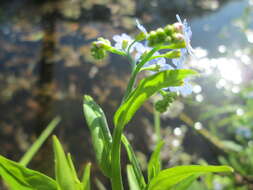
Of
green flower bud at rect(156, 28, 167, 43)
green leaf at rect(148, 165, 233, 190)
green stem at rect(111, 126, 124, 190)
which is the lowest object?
green leaf at rect(148, 165, 233, 190)

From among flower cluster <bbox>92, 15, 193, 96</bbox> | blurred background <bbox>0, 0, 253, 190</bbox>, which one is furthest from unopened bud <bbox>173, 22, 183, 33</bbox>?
blurred background <bbox>0, 0, 253, 190</bbox>

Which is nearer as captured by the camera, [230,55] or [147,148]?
[147,148]

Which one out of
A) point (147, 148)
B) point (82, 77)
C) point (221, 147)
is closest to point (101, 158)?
point (147, 148)

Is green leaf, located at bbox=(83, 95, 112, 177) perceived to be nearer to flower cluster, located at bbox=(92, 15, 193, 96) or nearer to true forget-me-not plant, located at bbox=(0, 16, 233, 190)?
true forget-me-not plant, located at bbox=(0, 16, 233, 190)

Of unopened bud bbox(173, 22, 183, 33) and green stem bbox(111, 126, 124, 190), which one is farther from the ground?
unopened bud bbox(173, 22, 183, 33)

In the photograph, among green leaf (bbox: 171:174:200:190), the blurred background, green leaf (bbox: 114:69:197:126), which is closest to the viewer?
green leaf (bbox: 114:69:197:126)

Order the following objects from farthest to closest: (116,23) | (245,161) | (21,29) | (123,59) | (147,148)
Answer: (116,23) → (21,29) → (123,59) → (147,148) → (245,161)

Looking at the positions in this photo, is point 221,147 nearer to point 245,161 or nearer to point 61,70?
point 245,161

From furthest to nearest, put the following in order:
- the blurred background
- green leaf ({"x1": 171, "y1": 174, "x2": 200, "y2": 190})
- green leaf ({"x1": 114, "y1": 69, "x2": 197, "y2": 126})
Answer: the blurred background → green leaf ({"x1": 171, "y1": 174, "x2": 200, "y2": 190}) → green leaf ({"x1": 114, "y1": 69, "x2": 197, "y2": 126})
